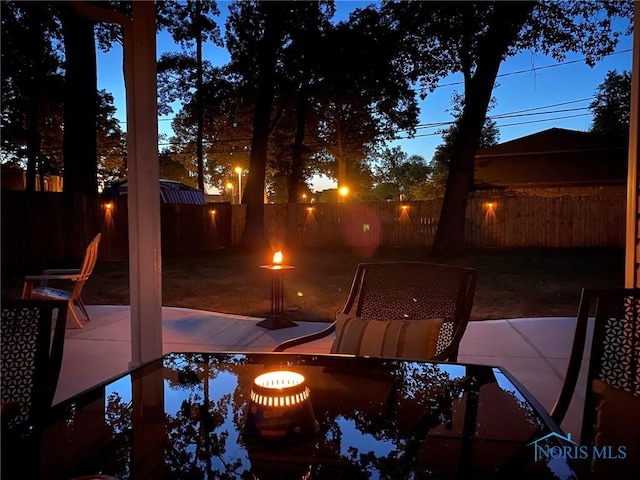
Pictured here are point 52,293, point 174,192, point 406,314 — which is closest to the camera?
point 406,314

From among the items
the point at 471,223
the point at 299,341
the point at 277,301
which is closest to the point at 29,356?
the point at 299,341

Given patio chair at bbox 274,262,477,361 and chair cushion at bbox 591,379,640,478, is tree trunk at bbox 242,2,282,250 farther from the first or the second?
chair cushion at bbox 591,379,640,478

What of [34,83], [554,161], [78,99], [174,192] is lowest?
[174,192]

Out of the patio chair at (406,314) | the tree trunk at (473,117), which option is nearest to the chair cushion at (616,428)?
the patio chair at (406,314)

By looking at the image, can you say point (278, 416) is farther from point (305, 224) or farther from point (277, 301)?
point (305, 224)

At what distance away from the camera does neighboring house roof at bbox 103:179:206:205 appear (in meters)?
14.3

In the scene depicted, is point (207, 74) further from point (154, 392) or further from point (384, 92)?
point (154, 392)

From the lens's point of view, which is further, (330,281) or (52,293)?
(330,281)

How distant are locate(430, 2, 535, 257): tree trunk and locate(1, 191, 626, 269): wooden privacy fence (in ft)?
11.0

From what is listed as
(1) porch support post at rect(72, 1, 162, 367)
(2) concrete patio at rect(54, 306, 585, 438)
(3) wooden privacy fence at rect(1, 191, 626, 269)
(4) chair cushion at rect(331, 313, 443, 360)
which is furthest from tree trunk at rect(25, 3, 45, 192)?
(4) chair cushion at rect(331, 313, 443, 360)

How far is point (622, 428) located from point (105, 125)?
2227cm

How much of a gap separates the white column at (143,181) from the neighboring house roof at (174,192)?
12252 millimetres

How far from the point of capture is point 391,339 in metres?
1.96

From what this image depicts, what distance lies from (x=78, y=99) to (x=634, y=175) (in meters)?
10.8
